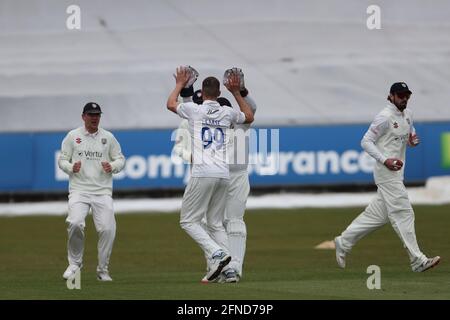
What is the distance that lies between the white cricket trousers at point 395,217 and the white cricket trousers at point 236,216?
1.90 meters

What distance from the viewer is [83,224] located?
14.9 meters

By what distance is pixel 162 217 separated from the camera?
26094 mm

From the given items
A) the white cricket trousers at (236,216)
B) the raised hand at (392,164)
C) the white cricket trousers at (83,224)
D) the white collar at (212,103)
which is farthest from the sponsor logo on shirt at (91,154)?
the raised hand at (392,164)

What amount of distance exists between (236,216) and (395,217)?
2.05 metres

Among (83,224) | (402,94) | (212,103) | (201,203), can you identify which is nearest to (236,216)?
(201,203)

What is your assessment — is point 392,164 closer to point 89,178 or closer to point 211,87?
point 211,87

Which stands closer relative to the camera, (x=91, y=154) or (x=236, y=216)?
(x=236, y=216)

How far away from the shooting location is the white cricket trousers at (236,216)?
14125mm

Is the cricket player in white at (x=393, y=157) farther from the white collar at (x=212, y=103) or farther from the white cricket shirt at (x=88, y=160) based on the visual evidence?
the white cricket shirt at (x=88, y=160)

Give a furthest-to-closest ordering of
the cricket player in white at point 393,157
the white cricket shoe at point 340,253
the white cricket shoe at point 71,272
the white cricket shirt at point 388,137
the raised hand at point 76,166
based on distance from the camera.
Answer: the white cricket shoe at point 340,253
the white cricket shirt at point 388,137
the cricket player in white at point 393,157
the raised hand at point 76,166
the white cricket shoe at point 71,272

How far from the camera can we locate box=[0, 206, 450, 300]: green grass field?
12438mm

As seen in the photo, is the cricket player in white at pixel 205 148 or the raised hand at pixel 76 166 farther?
the raised hand at pixel 76 166

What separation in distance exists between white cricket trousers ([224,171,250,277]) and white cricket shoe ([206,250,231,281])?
0.89 meters

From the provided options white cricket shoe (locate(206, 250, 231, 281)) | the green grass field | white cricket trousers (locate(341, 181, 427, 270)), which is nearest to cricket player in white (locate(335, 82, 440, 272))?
white cricket trousers (locate(341, 181, 427, 270))
